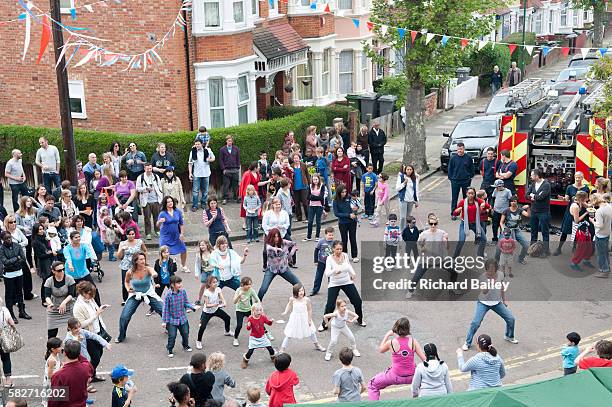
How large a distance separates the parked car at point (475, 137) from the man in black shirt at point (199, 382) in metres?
16.0

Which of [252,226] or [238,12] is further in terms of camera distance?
[238,12]

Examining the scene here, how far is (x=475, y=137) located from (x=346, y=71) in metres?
8.22

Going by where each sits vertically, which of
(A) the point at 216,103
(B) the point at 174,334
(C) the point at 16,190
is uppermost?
(A) the point at 216,103

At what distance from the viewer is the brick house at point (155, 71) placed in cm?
2364

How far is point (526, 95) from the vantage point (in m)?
21.6

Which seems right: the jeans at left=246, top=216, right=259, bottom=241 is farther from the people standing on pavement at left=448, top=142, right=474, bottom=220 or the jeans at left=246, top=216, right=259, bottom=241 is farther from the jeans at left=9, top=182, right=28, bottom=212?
the jeans at left=9, top=182, right=28, bottom=212

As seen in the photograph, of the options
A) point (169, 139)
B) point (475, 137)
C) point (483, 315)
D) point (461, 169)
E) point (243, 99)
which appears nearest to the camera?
point (483, 315)

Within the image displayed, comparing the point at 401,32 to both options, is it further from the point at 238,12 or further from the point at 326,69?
the point at 326,69

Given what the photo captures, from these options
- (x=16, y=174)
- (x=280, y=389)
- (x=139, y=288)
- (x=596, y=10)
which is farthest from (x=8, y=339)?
(x=596, y=10)

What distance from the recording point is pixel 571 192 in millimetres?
18281

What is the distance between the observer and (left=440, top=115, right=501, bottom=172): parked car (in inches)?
1011

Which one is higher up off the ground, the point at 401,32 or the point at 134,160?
the point at 401,32

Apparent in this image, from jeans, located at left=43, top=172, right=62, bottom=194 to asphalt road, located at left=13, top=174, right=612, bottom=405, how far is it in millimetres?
4880

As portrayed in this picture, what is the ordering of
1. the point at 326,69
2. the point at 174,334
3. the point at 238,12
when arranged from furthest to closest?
the point at 326,69 < the point at 238,12 < the point at 174,334
